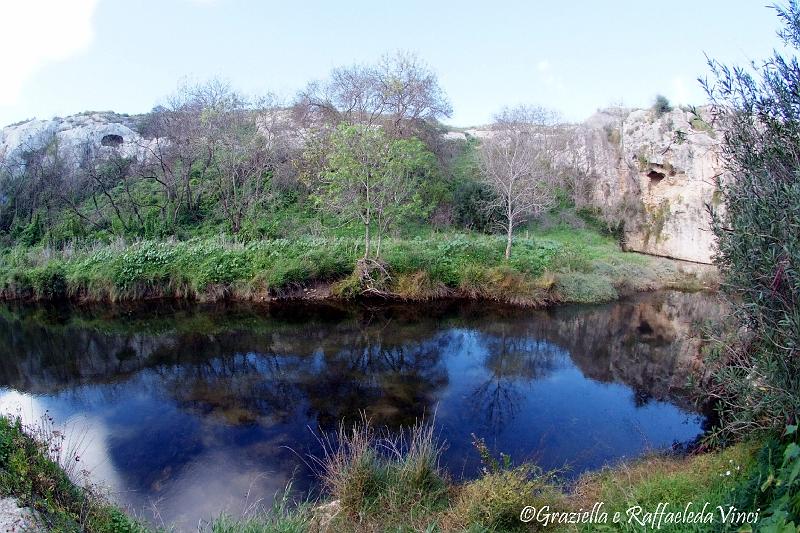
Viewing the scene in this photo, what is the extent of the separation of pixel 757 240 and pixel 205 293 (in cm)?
1531

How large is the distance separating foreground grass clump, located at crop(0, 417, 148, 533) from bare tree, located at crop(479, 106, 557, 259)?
47.8ft

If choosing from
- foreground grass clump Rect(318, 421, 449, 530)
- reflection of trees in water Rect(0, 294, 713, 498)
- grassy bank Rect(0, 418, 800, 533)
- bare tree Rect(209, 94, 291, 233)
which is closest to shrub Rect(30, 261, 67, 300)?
reflection of trees in water Rect(0, 294, 713, 498)

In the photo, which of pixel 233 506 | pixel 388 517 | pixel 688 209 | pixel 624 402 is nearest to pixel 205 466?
pixel 233 506

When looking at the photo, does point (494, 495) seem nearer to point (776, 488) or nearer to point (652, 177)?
point (776, 488)

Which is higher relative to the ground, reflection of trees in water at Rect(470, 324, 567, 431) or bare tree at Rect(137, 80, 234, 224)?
bare tree at Rect(137, 80, 234, 224)

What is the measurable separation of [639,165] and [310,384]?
791 inches

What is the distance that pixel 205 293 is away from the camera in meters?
16.0

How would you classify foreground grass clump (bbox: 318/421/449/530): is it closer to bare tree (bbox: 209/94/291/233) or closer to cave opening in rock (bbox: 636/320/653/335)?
cave opening in rock (bbox: 636/320/653/335)

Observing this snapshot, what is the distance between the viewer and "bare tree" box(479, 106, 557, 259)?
728 inches

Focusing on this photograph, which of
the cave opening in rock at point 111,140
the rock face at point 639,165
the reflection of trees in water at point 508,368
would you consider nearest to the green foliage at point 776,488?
the reflection of trees in water at point 508,368

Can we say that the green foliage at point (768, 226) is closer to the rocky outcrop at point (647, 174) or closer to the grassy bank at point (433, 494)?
the grassy bank at point (433, 494)

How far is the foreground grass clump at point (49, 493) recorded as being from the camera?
432 cm

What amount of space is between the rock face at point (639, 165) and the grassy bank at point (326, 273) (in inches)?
143

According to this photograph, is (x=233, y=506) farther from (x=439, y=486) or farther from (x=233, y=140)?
(x=233, y=140)
